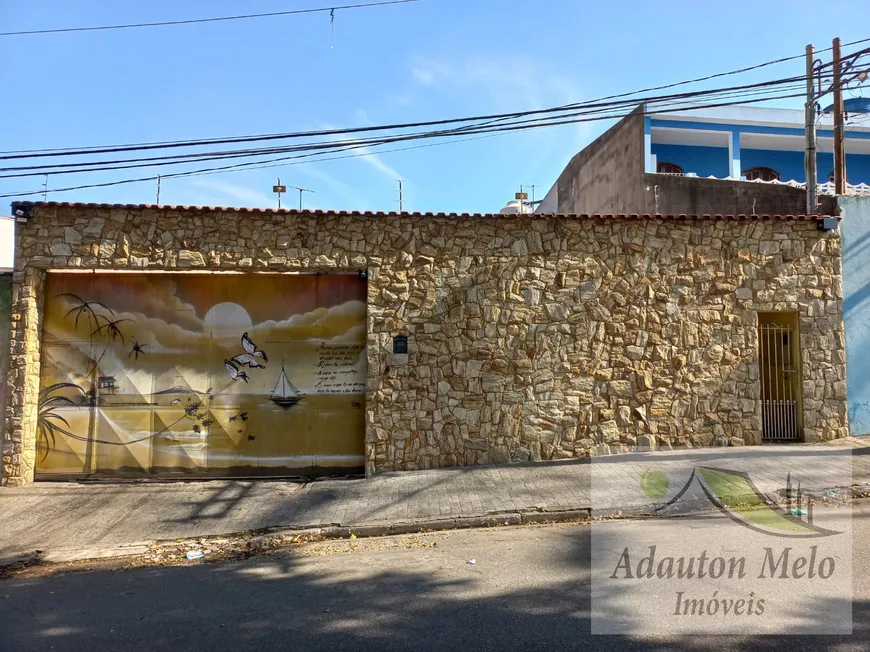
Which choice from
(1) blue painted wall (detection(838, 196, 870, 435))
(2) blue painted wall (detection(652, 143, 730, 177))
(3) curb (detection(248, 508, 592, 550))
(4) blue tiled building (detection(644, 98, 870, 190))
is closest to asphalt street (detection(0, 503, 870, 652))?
(3) curb (detection(248, 508, 592, 550))

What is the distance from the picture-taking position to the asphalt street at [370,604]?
357 centimetres

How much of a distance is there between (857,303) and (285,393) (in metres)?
9.20

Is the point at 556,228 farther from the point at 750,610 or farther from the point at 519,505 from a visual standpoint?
the point at 750,610

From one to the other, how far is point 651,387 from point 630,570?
178 inches

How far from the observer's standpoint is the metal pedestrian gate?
9.09 m

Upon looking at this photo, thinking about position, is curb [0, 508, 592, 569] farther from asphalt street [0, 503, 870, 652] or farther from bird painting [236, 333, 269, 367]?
bird painting [236, 333, 269, 367]

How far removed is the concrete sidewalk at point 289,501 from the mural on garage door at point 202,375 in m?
0.49

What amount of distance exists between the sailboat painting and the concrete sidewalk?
46.9 inches

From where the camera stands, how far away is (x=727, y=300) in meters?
8.95

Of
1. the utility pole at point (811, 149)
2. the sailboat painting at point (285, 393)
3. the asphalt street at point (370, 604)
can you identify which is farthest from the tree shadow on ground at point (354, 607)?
the utility pole at point (811, 149)

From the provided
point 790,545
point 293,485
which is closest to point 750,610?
point 790,545

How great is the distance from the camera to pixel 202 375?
8.60 meters

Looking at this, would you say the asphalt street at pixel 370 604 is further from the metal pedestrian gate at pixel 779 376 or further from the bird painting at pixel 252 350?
the bird painting at pixel 252 350

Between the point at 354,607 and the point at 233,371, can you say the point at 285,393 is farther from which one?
the point at 354,607
